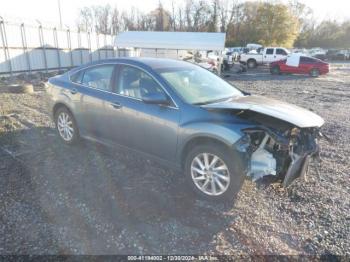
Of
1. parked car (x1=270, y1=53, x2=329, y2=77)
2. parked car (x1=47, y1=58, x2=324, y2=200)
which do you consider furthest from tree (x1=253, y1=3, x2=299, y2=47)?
parked car (x1=47, y1=58, x2=324, y2=200)

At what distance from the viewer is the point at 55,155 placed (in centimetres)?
482

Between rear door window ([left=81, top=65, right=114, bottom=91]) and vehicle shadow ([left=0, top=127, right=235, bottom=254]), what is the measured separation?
3.76 feet

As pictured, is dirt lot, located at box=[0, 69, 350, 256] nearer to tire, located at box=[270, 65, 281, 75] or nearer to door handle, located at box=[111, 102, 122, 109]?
door handle, located at box=[111, 102, 122, 109]

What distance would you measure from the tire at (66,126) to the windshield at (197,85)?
203 cm

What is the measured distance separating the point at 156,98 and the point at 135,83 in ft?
2.00

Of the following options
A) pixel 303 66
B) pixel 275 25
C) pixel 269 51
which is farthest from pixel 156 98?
pixel 275 25

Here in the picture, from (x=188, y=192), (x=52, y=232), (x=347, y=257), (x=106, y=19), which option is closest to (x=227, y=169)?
(x=188, y=192)

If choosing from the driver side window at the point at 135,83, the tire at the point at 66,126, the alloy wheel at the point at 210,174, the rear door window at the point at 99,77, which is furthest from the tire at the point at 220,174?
the tire at the point at 66,126

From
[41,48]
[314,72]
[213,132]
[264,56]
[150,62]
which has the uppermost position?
[150,62]

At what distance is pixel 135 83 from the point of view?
4.12 metres

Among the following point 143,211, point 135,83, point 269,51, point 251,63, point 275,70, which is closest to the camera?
point 143,211

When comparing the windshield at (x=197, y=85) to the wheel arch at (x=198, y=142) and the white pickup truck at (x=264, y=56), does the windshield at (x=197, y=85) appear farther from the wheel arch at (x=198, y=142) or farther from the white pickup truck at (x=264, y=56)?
the white pickup truck at (x=264, y=56)

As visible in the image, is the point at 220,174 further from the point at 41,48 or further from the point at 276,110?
the point at 41,48

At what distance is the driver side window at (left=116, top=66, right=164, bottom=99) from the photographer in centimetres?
393
